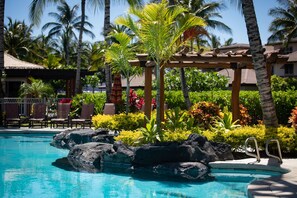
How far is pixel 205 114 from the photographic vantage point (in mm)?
12875

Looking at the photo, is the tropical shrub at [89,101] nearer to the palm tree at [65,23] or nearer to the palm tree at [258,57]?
the palm tree at [258,57]

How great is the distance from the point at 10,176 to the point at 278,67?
141 ft

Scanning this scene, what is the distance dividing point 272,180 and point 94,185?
3.72m

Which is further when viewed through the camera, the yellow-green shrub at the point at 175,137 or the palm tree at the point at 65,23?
the palm tree at the point at 65,23

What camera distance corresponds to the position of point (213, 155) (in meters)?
9.91

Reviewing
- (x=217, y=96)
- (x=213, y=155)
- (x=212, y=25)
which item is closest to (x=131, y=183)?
(x=213, y=155)

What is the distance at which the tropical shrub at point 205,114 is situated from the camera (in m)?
12.8

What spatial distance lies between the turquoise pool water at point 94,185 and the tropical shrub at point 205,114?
3690mm

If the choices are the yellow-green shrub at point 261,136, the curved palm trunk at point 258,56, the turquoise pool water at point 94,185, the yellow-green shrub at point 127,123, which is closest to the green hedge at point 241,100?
the yellow-green shrub at point 127,123

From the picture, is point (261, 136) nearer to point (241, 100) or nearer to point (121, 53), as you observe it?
point (241, 100)

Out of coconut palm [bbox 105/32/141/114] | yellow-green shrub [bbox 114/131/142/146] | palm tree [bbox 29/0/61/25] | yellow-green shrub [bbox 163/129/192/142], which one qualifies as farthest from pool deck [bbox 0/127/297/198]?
palm tree [bbox 29/0/61/25]

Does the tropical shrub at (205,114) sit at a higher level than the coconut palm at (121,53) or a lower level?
lower

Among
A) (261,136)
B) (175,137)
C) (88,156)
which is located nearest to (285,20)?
(261,136)

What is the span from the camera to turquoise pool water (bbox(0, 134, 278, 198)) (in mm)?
7953
